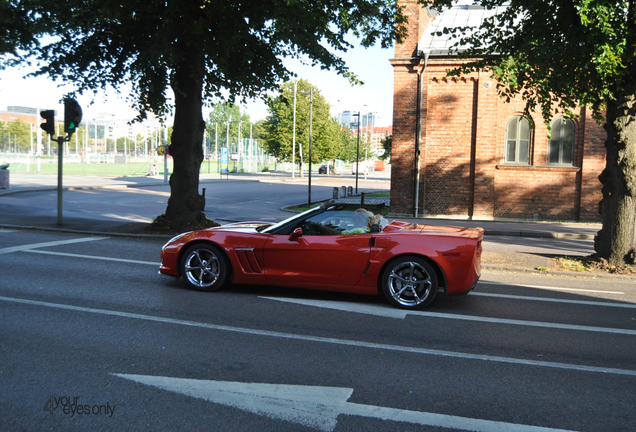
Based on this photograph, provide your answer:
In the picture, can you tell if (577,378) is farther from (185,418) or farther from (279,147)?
(279,147)

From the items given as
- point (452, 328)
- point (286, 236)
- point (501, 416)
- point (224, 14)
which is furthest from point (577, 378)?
point (224, 14)

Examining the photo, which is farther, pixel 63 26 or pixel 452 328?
pixel 63 26

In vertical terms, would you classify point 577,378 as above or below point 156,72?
below

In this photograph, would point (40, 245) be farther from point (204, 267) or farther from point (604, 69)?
point (604, 69)

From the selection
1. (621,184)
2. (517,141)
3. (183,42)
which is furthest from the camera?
(517,141)

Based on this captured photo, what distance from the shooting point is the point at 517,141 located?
23297 millimetres

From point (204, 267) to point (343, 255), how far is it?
1955 millimetres

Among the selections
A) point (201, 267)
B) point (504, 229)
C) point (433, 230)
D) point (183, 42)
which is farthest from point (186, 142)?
point (504, 229)

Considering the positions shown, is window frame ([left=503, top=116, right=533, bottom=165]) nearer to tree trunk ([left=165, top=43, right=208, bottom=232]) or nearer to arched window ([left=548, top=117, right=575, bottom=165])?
arched window ([left=548, top=117, right=575, bottom=165])

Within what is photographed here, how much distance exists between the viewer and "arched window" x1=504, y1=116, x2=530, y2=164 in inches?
914

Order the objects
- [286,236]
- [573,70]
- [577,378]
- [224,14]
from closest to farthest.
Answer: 1. [577,378]
2. [286,236]
3. [573,70]
4. [224,14]

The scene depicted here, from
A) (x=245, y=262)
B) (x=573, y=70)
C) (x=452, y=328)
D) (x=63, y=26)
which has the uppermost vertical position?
(x=63, y=26)

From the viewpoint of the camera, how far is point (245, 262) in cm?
769

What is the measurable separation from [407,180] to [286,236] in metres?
16.8
